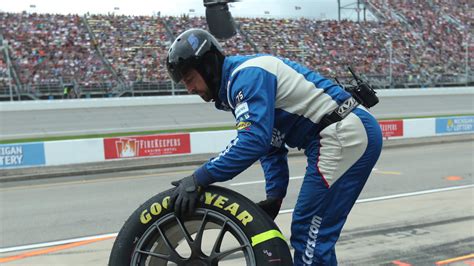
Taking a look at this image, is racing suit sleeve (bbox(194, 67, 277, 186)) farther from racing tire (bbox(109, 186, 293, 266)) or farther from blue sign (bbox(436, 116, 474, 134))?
blue sign (bbox(436, 116, 474, 134))

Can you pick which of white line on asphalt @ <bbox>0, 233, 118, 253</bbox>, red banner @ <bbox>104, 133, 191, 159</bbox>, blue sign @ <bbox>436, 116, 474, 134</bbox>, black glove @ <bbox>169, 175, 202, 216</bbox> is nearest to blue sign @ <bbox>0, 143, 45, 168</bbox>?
red banner @ <bbox>104, 133, 191, 159</bbox>

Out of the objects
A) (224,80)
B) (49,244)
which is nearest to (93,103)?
(49,244)

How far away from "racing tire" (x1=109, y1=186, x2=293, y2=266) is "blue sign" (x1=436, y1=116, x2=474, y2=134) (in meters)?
16.6

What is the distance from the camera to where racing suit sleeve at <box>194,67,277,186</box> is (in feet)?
7.45

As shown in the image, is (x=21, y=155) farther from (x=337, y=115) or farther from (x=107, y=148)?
(x=337, y=115)

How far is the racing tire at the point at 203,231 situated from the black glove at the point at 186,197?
0.07 metres

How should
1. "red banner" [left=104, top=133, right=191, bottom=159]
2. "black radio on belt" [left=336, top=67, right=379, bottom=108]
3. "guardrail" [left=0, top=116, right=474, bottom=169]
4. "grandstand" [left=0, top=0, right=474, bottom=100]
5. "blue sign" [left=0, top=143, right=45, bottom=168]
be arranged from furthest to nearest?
"grandstand" [left=0, top=0, right=474, bottom=100] < "red banner" [left=104, top=133, right=191, bottom=159] < "guardrail" [left=0, top=116, right=474, bottom=169] < "blue sign" [left=0, top=143, right=45, bottom=168] < "black radio on belt" [left=336, top=67, right=379, bottom=108]

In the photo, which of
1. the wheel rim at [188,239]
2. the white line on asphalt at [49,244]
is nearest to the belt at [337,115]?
the wheel rim at [188,239]

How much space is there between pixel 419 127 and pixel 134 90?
18.7 m

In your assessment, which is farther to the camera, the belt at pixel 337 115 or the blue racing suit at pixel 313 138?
the belt at pixel 337 115

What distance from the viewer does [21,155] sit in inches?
469

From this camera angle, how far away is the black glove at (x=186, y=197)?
2328 millimetres

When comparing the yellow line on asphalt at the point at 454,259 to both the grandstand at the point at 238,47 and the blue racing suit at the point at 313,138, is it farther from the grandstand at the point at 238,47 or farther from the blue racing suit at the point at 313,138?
the grandstand at the point at 238,47

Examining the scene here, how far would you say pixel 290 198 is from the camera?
7770mm
